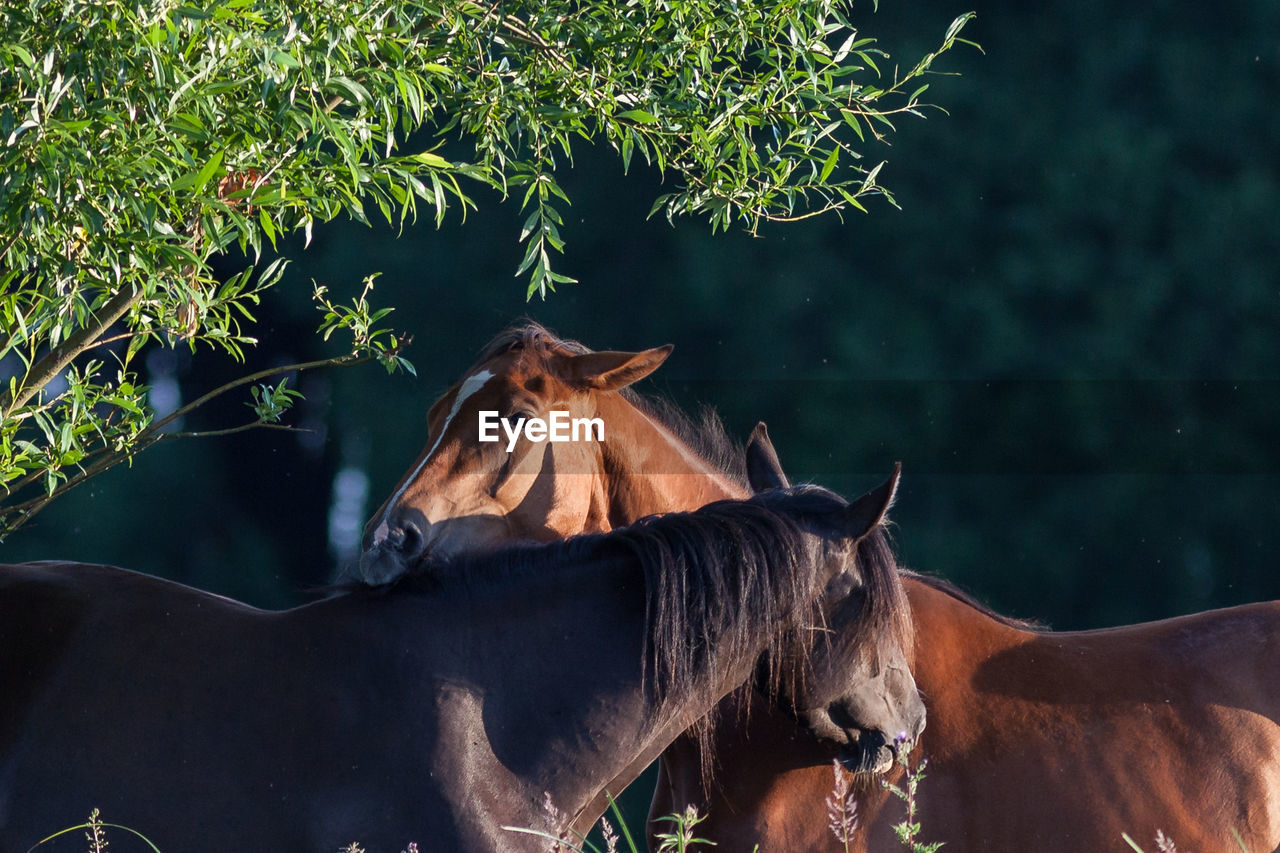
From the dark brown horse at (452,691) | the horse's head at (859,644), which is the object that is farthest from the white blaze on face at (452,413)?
the horse's head at (859,644)

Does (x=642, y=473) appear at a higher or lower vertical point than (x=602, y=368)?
lower

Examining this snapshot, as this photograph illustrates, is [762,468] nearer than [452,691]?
No

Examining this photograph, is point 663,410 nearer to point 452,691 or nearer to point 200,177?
point 452,691

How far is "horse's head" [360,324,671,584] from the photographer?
3.33m

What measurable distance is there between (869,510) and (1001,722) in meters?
0.98

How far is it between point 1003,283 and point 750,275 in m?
1.50

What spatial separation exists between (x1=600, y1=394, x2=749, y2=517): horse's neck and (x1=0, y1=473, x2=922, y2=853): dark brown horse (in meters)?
0.88

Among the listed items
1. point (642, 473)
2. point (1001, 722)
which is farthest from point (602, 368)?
point (1001, 722)

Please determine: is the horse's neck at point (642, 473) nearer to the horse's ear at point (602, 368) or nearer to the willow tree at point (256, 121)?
the horse's ear at point (602, 368)

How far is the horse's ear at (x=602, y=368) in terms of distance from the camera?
3.58 metres

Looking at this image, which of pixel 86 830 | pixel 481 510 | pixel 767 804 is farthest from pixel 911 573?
pixel 86 830

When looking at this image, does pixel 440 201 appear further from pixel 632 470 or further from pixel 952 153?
pixel 952 153

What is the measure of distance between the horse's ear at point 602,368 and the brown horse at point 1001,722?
0.01 m

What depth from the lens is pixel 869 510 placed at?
105 inches
